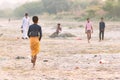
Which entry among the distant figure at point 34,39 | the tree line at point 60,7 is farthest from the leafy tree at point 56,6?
the distant figure at point 34,39

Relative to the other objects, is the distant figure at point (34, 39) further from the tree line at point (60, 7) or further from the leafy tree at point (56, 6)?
the leafy tree at point (56, 6)

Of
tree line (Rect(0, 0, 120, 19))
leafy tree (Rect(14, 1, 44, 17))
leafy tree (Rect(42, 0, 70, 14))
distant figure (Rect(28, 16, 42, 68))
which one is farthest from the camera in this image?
leafy tree (Rect(14, 1, 44, 17))

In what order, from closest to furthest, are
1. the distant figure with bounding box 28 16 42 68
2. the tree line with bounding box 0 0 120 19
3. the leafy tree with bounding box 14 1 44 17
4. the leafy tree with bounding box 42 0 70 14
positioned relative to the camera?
the distant figure with bounding box 28 16 42 68 < the tree line with bounding box 0 0 120 19 < the leafy tree with bounding box 42 0 70 14 < the leafy tree with bounding box 14 1 44 17

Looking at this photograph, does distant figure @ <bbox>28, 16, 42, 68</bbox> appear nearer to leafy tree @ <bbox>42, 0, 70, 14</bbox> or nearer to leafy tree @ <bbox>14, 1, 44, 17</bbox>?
leafy tree @ <bbox>42, 0, 70, 14</bbox>

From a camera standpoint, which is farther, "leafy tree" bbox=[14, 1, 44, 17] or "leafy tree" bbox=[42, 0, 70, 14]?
"leafy tree" bbox=[14, 1, 44, 17]

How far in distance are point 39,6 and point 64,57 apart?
300 ft

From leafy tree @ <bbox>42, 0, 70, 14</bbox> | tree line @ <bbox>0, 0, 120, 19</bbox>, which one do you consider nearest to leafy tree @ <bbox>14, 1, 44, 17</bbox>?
tree line @ <bbox>0, 0, 120, 19</bbox>

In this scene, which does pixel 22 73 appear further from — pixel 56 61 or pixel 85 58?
pixel 85 58

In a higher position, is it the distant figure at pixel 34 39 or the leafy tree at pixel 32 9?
the leafy tree at pixel 32 9

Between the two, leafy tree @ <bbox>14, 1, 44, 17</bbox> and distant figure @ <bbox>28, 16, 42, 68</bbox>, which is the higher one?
leafy tree @ <bbox>14, 1, 44, 17</bbox>

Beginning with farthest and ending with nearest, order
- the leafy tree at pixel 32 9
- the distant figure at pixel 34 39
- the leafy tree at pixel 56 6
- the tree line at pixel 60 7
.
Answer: the leafy tree at pixel 32 9, the leafy tree at pixel 56 6, the tree line at pixel 60 7, the distant figure at pixel 34 39

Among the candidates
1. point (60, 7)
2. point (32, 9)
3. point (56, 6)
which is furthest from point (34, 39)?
point (32, 9)

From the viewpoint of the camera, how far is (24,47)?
22.8 meters

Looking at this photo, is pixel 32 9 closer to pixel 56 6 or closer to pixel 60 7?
pixel 56 6
